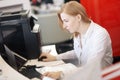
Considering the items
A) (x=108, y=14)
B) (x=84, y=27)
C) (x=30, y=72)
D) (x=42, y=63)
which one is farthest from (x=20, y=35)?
(x=108, y=14)

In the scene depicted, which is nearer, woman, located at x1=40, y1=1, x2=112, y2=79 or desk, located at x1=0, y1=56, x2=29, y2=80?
desk, located at x1=0, y1=56, x2=29, y2=80

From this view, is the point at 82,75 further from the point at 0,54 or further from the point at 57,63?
the point at 0,54

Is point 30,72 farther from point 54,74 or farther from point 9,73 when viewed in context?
point 54,74

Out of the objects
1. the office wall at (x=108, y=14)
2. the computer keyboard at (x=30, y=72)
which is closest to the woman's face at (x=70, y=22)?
the computer keyboard at (x=30, y=72)

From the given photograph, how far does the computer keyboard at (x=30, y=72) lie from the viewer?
1.80m

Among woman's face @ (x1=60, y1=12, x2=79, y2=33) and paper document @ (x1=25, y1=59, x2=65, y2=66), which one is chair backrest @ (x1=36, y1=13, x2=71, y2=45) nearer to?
paper document @ (x1=25, y1=59, x2=65, y2=66)

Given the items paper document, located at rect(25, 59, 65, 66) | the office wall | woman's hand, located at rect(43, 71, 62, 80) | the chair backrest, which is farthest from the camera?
the chair backrest

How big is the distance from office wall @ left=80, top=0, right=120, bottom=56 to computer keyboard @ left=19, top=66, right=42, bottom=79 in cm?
122

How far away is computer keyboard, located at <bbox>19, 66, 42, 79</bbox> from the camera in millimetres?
1799

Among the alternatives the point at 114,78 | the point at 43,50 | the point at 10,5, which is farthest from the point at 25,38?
the point at 114,78

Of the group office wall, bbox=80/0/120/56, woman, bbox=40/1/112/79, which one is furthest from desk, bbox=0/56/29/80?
office wall, bbox=80/0/120/56

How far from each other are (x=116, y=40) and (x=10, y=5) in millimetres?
1352

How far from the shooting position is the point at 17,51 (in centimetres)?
222

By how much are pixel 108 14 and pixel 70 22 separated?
1.06 metres
